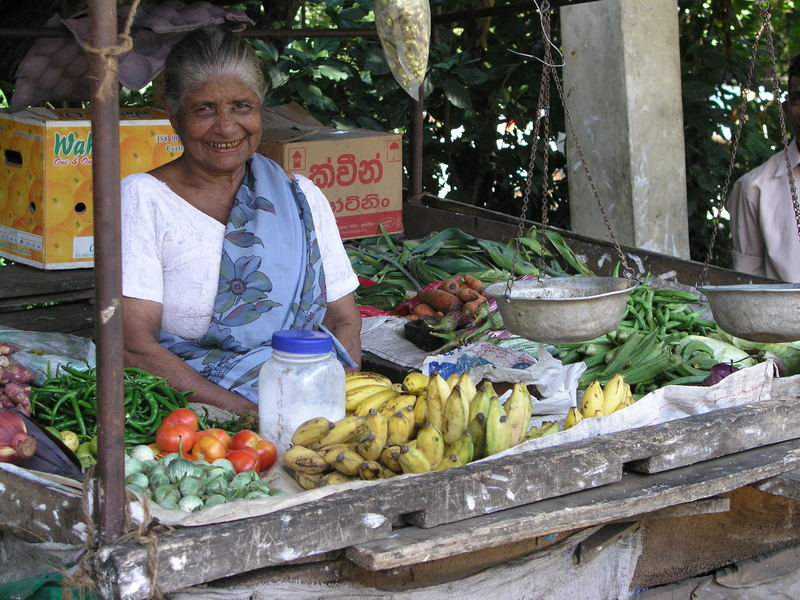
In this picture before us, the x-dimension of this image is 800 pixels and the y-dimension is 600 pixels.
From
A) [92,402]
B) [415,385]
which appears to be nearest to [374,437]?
[415,385]

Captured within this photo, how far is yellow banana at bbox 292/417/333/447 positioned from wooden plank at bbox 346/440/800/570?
1.00 feet

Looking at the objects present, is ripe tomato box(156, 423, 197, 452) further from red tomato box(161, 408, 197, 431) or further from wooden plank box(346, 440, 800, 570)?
wooden plank box(346, 440, 800, 570)

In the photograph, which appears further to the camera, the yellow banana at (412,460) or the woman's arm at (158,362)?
the woman's arm at (158,362)

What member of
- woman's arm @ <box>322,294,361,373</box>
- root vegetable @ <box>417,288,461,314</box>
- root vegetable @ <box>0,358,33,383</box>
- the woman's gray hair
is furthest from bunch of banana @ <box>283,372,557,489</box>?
root vegetable @ <box>417,288,461,314</box>

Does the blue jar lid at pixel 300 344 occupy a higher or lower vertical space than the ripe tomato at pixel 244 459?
higher

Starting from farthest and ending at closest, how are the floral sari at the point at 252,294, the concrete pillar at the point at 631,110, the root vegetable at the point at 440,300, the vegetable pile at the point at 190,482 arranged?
the concrete pillar at the point at 631,110 → the root vegetable at the point at 440,300 → the floral sari at the point at 252,294 → the vegetable pile at the point at 190,482

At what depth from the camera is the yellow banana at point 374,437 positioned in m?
2.21

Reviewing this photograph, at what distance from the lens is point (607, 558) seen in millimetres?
2578

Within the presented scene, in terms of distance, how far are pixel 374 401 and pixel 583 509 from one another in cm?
63

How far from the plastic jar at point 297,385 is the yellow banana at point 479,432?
305 millimetres

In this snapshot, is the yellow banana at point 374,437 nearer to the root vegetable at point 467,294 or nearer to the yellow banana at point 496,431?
the yellow banana at point 496,431

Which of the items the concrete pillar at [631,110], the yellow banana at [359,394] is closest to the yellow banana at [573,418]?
the yellow banana at [359,394]

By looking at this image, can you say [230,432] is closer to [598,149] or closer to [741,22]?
[598,149]

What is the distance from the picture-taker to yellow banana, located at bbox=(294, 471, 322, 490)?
87.6 inches
